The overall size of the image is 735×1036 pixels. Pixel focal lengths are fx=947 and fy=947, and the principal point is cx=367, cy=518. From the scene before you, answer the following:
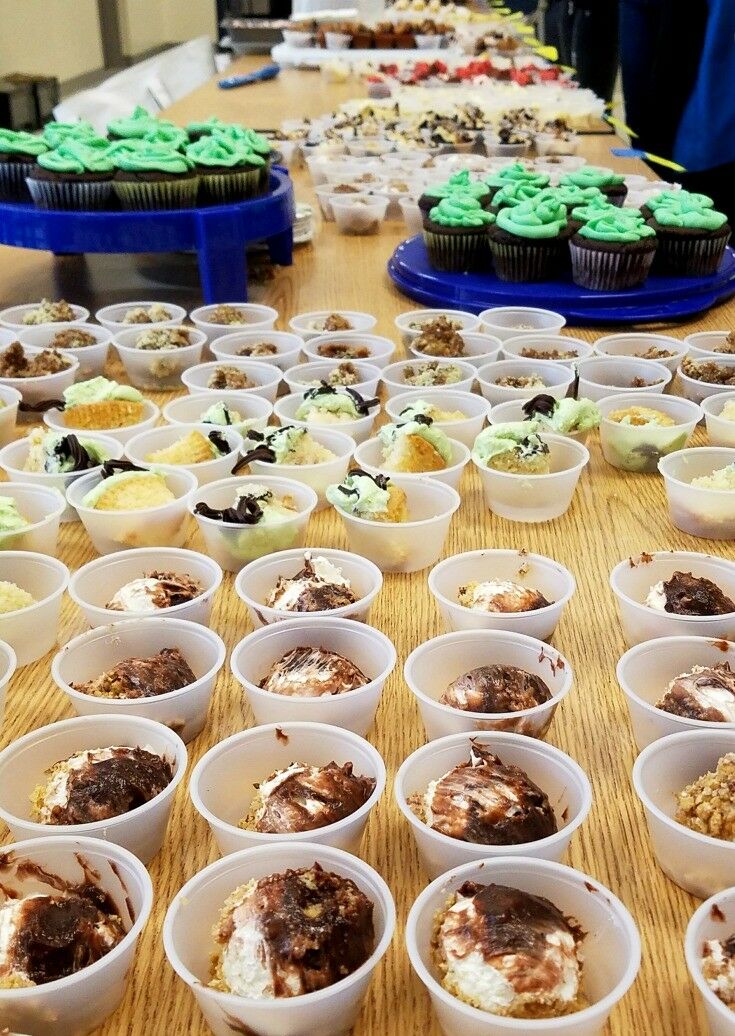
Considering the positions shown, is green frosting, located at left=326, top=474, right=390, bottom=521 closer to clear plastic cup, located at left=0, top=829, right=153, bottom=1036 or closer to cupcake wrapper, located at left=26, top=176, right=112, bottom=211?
clear plastic cup, located at left=0, top=829, right=153, bottom=1036

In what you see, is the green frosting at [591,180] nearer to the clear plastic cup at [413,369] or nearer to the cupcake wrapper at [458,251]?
the cupcake wrapper at [458,251]

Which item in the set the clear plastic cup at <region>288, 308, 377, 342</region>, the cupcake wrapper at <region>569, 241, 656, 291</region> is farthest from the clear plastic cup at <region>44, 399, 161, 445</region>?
the cupcake wrapper at <region>569, 241, 656, 291</region>

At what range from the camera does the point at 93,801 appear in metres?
1.10

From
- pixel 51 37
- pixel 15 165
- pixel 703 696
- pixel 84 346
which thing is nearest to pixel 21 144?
pixel 15 165

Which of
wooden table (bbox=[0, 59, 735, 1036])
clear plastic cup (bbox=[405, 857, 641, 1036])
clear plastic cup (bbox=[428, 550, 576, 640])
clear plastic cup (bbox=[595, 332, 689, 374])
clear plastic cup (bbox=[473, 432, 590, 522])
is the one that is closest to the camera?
clear plastic cup (bbox=[405, 857, 641, 1036])

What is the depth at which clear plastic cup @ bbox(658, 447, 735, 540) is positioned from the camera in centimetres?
175

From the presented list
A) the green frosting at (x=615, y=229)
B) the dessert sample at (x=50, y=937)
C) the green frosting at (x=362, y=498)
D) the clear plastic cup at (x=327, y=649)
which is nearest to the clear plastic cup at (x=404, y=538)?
the green frosting at (x=362, y=498)

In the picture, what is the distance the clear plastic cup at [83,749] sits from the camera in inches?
41.8

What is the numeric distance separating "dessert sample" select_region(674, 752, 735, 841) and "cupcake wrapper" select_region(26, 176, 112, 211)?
226 cm

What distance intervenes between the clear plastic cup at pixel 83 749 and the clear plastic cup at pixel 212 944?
134mm

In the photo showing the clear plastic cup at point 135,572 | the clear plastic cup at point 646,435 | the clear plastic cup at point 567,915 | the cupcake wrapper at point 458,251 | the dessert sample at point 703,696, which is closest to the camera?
the clear plastic cup at point 567,915

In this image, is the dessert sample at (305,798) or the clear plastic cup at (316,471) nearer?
the dessert sample at (305,798)

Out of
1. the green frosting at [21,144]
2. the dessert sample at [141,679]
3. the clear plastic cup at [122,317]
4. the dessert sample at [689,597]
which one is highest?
the green frosting at [21,144]

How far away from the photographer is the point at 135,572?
1.62 m
